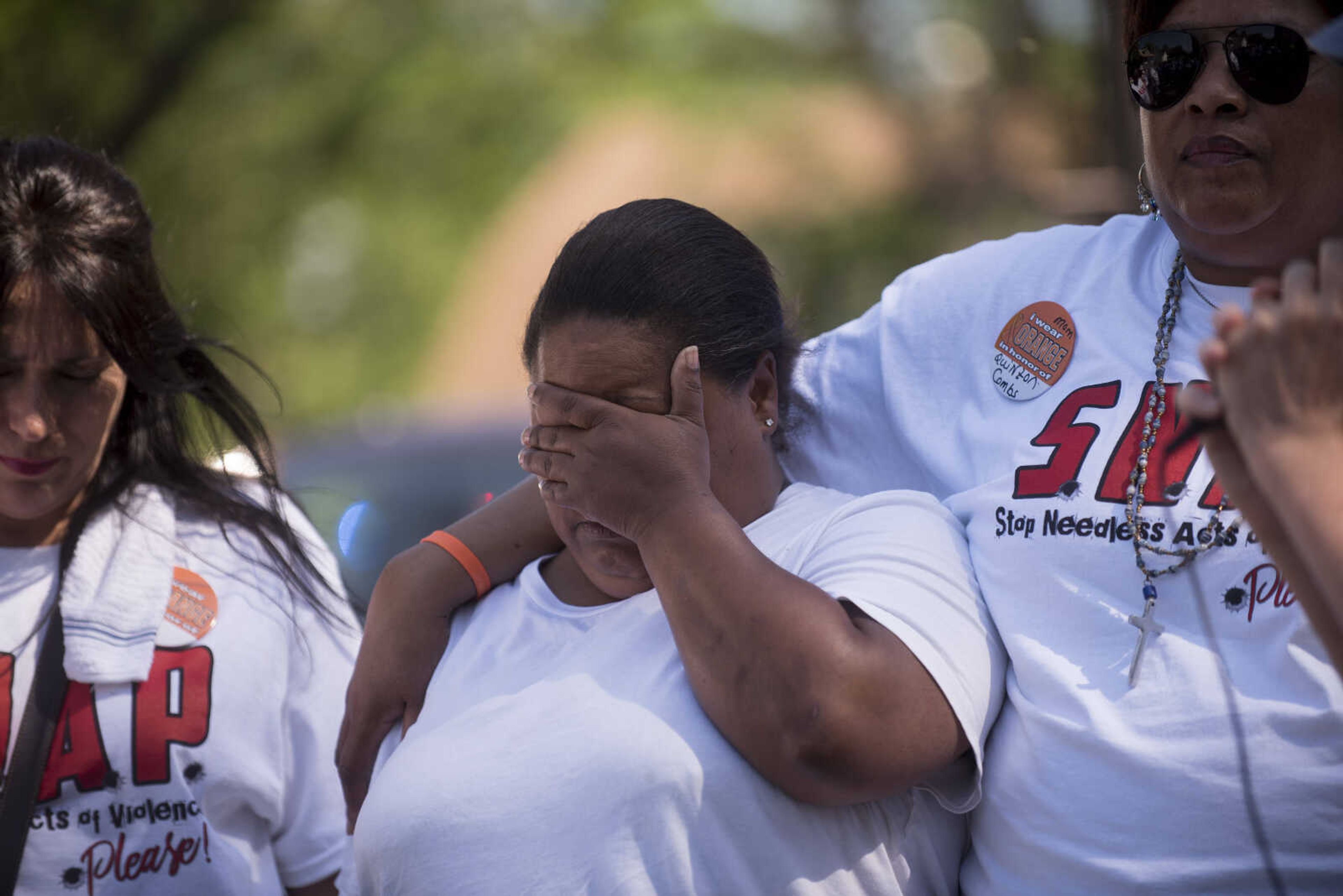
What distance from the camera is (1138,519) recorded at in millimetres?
1931

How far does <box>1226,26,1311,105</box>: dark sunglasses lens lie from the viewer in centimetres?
189

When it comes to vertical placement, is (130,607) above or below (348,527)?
above

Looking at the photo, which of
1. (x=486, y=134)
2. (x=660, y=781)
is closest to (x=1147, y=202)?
(x=660, y=781)

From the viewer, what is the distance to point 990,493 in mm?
2088

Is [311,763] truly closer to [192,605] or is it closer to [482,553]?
[192,605]

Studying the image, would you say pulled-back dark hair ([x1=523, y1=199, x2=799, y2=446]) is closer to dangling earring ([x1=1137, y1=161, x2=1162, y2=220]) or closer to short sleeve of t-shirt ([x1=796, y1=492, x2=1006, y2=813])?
short sleeve of t-shirt ([x1=796, y1=492, x2=1006, y2=813])

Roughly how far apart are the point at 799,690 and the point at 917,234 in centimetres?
1047

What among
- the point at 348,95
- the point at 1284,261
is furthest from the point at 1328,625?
the point at 348,95

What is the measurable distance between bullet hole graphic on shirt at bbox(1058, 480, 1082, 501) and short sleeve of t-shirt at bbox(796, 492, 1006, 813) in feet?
0.56

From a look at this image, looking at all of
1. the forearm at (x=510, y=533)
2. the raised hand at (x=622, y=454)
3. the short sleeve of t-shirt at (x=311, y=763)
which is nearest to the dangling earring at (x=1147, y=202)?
the raised hand at (x=622, y=454)

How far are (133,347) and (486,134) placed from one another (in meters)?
11.2

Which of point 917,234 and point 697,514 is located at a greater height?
point 697,514

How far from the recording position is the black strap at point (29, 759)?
2.42 m

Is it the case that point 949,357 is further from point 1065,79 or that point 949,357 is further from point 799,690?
point 1065,79
